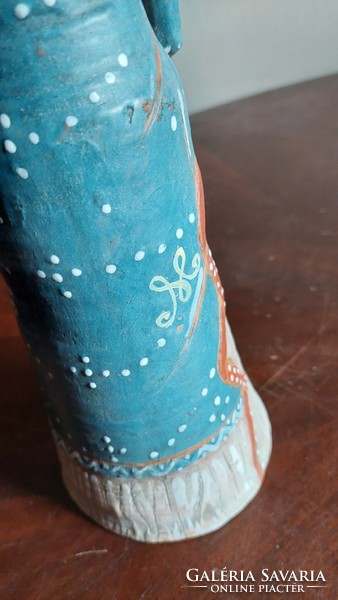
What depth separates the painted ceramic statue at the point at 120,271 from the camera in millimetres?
288

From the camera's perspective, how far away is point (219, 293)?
1.38ft

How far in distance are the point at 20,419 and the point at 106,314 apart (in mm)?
255

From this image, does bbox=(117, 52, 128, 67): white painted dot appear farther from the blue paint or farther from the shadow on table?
the shadow on table

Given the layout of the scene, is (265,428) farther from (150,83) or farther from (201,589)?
(150,83)

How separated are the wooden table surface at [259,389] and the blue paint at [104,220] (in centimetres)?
8

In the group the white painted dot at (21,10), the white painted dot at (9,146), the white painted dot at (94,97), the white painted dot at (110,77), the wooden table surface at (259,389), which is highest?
the white painted dot at (21,10)

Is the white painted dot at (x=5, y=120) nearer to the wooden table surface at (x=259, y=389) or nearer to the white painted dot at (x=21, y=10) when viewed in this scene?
the white painted dot at (x=21, y=10)

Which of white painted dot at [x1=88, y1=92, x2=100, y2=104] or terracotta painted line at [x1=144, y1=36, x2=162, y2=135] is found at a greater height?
white painted dot at [x1=88, y1=92, x2=100, y2=104]

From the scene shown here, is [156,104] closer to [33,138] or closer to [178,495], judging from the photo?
[33,138]

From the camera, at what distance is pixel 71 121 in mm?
292

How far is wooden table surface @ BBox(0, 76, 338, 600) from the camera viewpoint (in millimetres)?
441

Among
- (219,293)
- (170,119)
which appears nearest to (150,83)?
(170,119)

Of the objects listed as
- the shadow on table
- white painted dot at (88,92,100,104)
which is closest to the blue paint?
white painted dot at (88,92,100,104)

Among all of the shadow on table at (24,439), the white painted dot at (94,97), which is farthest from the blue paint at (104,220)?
the shadow on table at (24,439)
